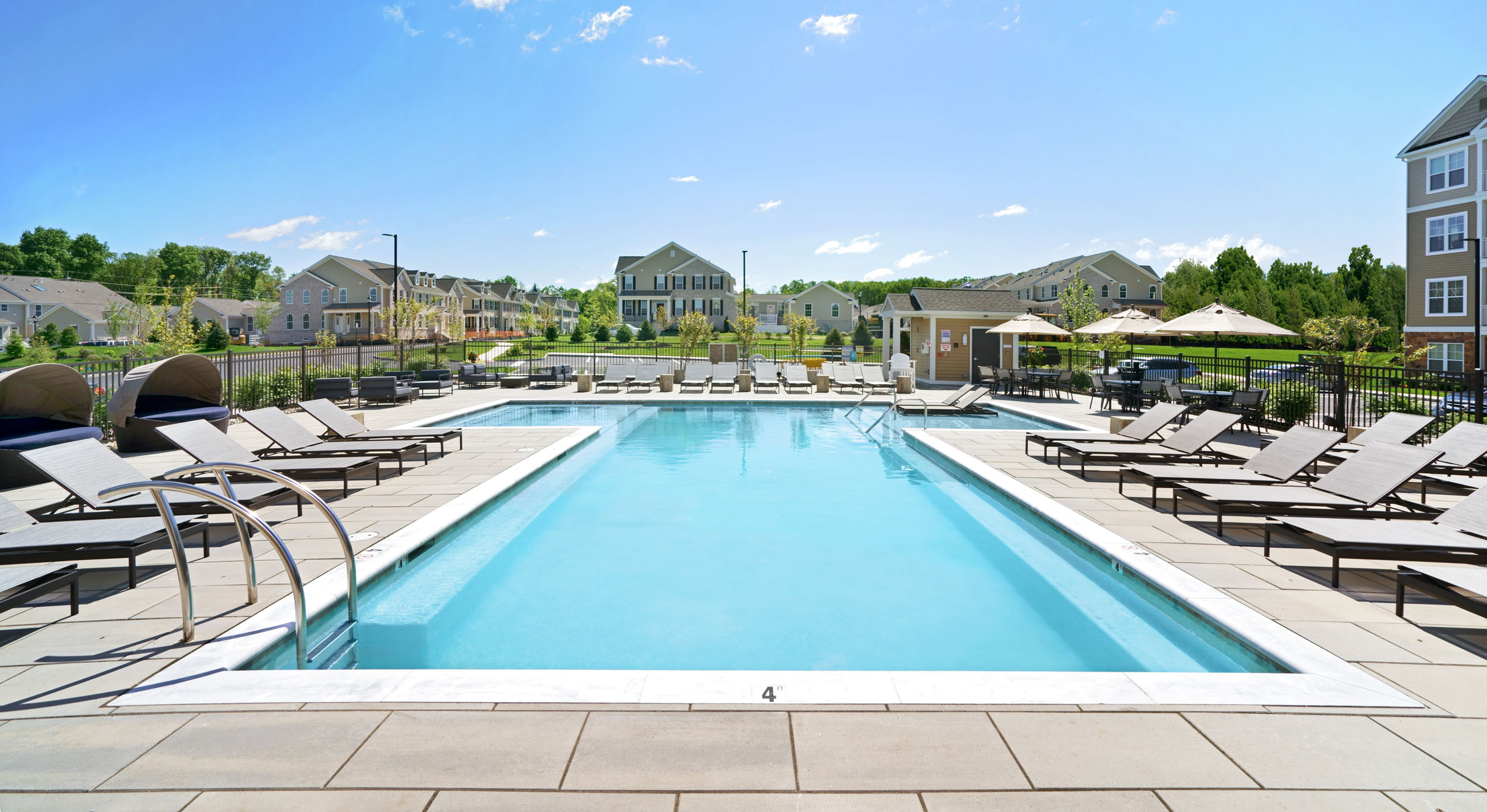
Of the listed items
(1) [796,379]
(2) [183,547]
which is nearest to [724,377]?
(1) [796,379]

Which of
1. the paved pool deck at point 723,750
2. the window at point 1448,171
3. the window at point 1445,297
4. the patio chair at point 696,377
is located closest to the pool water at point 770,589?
the paved pool deck at point 723,750

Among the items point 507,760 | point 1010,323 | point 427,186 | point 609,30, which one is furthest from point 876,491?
point 427,186

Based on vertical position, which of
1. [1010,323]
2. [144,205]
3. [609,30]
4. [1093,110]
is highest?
[144,205]

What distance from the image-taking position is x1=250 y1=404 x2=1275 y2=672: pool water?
4875 millimetres

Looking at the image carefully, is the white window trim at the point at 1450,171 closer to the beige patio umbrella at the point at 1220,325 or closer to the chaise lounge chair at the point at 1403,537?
the beige patio umbrella at the point at 1220,325

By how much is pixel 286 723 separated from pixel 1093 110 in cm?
2475

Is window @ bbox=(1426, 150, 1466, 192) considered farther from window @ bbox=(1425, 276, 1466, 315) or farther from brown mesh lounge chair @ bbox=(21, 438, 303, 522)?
brown mesh lounge chair @ bbox=(21, 438, 303, 522)

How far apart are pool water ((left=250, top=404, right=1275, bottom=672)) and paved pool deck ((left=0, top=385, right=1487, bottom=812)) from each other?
33.5 inches

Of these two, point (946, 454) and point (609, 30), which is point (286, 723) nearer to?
point (946, 454)

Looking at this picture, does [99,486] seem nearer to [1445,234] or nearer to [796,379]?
[796,379]

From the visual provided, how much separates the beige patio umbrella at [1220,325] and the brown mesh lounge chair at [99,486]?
16.4 m

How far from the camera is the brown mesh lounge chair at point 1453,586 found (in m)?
3.87

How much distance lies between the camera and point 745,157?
3059 centimetres

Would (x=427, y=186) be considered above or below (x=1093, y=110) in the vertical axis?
above
